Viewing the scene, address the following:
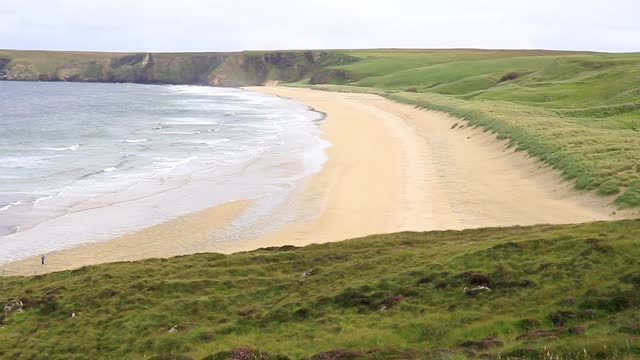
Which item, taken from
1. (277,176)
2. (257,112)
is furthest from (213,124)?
(277,176)

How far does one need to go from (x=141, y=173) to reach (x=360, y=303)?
2749 cm

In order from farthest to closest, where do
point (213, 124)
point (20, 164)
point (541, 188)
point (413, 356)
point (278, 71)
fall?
point (278, 71)
point (213, 124)
point (20, 164)
point (541, 188)
point (413, 356)

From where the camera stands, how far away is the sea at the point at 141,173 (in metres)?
24.6

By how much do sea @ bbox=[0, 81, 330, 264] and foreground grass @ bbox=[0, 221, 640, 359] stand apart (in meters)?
7.78

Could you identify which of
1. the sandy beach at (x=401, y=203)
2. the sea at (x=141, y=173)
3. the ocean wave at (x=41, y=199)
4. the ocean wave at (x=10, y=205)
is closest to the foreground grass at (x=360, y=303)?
the sandy beach at (x=401, y=203)

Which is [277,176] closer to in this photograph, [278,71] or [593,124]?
[593,124]

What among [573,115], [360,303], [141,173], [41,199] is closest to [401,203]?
[360,303]

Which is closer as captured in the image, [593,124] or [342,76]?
[593,124]

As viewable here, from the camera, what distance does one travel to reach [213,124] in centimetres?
6888

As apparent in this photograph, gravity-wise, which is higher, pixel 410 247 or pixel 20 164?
pixel 410 247

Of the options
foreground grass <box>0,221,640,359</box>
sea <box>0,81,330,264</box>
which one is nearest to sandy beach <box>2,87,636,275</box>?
sea <box>0,81,330,264</box>

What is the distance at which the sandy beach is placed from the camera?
69.7 ft

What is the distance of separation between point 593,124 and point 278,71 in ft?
509

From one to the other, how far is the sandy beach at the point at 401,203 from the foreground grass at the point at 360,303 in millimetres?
5042
